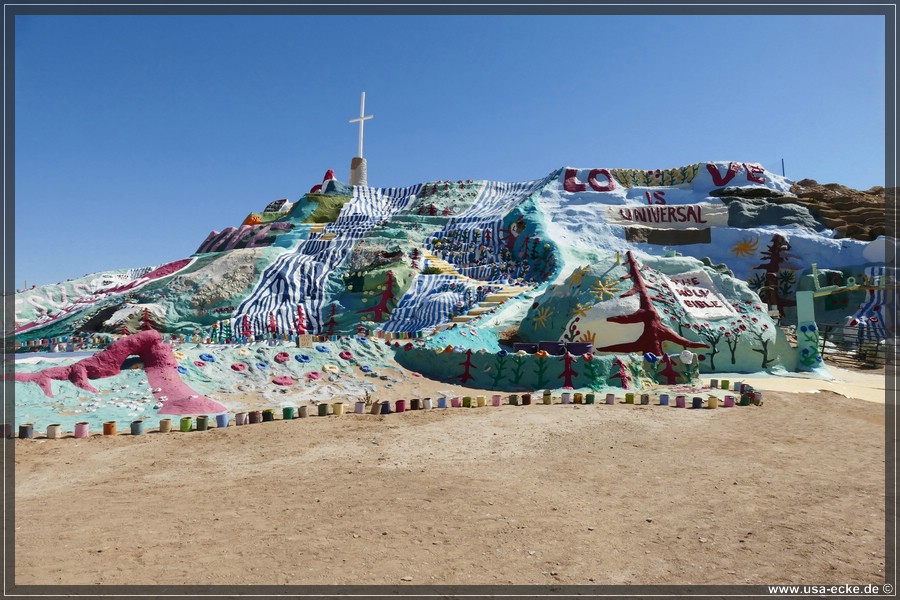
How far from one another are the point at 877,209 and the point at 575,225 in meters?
15.5

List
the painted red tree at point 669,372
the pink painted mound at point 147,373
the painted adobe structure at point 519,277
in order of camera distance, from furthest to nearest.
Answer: the painted adobe structure at point 519,277 → the painted red tree at point 669,372 → the pink painted mound at point 147,373

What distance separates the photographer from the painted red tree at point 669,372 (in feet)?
42.2

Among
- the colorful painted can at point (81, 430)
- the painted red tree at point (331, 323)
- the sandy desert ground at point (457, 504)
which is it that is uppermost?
the painted red tree at point (331, 323)

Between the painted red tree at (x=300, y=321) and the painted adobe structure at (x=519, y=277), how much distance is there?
81 mm

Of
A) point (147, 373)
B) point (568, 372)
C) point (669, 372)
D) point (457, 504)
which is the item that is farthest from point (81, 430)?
point (669, 372)

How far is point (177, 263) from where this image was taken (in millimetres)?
29844

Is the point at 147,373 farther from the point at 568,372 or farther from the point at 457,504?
the point at 568,372

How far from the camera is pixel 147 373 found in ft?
33.8

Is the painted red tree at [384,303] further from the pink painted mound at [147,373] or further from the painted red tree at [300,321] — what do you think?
the pink painted mound at [147,373]

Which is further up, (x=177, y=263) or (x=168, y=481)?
(x=177, y=263)

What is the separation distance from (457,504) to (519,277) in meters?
21.3

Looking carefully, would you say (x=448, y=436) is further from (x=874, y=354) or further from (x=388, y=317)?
(x=874, y=354)

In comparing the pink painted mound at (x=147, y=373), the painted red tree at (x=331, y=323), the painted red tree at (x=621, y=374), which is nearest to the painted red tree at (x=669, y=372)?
the painted red tree at (x=621, y=374)

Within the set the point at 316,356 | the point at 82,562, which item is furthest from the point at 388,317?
the point at 82,562
